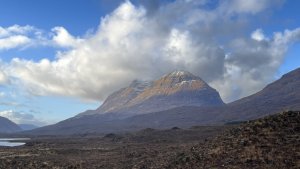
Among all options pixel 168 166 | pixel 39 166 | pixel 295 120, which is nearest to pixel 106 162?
pixel 39 166

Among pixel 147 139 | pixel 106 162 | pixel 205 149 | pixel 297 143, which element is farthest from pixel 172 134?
pixel 297 143

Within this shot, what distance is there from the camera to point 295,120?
50125mm

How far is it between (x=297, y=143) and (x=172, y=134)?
3416 inches

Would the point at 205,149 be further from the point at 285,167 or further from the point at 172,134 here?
the point at 172,134

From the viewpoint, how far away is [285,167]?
37688 millimetres

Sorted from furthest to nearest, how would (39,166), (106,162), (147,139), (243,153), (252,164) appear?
(147,139) < (106,162) < (39,166) < (243,153) < (252,164)

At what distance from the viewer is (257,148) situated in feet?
145

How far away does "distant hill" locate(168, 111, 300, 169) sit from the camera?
40.4m

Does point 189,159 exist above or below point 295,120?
below

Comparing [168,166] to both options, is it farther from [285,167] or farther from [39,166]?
[39,166]

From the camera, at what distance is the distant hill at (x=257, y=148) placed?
40444 millimetres

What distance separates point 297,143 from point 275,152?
9.24 feet

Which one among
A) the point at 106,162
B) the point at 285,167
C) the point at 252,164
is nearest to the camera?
the point at 285,167

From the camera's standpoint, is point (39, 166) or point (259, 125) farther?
point (39, 166)
